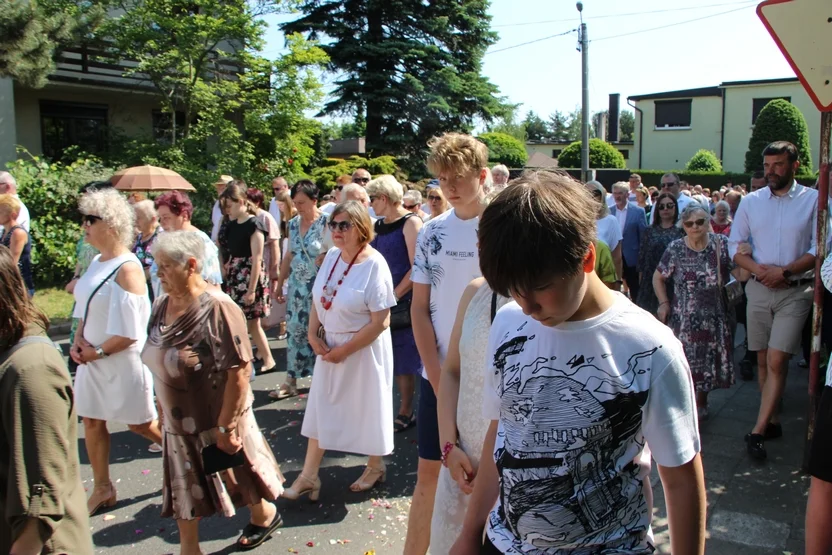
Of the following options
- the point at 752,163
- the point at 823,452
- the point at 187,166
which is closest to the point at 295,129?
the point at 187,166

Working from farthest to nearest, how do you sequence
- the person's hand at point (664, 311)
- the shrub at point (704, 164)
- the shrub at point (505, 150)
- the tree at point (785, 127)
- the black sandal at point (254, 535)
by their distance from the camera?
the shrub at point (704, 164) < the tree at point (785, 127) < the shrub at point (505, 150) < the person's hand at point (664, 311) < the black sandal at point (254, 535)

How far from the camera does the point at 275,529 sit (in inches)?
161

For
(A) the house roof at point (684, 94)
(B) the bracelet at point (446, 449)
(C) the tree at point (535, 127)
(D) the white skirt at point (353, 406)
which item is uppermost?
(C) the tree at point (535, 127)

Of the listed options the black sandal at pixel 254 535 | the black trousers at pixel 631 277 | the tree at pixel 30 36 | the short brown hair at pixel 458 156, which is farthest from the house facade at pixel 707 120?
the black sandal at pixel 254 535

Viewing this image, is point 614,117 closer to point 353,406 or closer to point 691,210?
point 691,210

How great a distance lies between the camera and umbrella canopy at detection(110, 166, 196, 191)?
36.2 feet

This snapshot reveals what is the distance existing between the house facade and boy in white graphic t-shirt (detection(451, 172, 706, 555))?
44.8 m

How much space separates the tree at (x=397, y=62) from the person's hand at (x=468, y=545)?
23.9 meters

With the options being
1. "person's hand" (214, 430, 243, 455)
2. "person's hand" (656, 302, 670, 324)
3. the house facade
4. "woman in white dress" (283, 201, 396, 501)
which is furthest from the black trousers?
the house facade

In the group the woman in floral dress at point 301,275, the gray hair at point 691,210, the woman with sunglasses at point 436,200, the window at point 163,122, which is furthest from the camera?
the window at point 163,122

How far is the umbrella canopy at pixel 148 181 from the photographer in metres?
11.0

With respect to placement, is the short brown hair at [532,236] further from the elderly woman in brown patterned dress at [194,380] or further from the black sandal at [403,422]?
the black sandal at [403,422]

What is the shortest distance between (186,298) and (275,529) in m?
1.55

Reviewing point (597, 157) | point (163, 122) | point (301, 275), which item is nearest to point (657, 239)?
point (301, 275)
